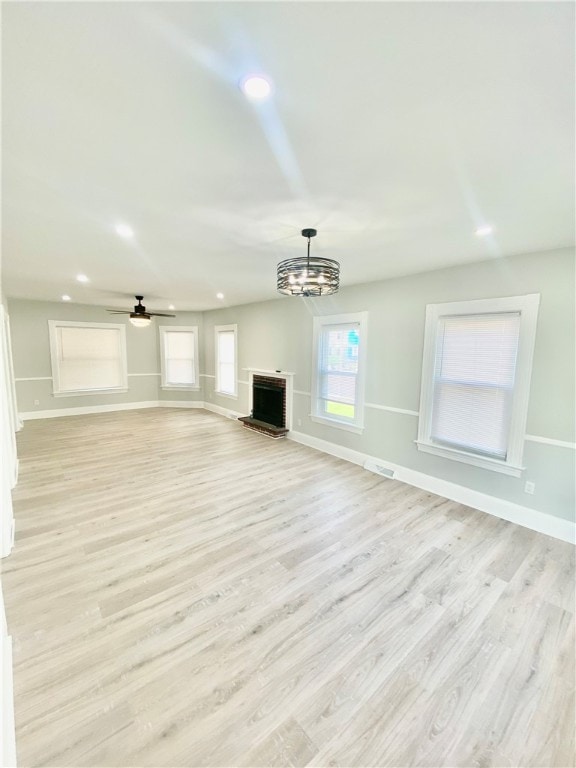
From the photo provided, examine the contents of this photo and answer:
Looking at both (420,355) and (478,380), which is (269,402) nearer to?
(420,355)

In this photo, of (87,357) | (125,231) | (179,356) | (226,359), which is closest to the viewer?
(125,231)

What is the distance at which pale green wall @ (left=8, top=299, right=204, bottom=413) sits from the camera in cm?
678

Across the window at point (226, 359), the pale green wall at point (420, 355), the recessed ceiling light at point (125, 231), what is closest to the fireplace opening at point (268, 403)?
Answer: the pale green wall at point (420, 355)

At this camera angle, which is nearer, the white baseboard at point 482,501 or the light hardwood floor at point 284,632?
the light hardwood floor at point 284,632

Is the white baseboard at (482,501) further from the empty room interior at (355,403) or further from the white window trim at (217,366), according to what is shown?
the white window trim at (217,366)

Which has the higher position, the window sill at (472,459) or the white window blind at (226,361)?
the white window blind at (226,361)

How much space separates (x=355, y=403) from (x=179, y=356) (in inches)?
222

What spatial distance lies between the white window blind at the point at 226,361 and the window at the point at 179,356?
3.15ft

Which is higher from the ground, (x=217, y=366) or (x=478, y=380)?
(x=478, y=380)

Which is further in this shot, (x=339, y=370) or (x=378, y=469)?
(x=339, y=370)

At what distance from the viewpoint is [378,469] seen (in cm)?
437

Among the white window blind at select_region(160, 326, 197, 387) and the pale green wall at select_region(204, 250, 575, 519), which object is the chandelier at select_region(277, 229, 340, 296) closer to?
the pale green wall at select_region(204, 250, 575, 519)

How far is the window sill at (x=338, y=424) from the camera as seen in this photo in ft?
15.3

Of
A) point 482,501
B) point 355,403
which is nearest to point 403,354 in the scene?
point 355,403
